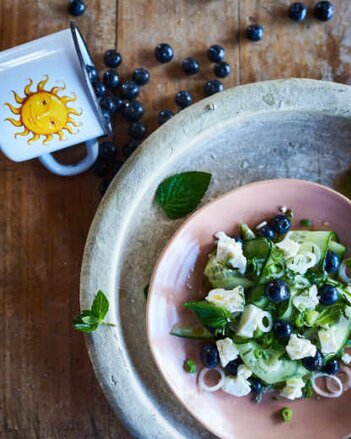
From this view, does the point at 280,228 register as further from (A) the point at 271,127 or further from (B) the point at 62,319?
(B) the point at 62,319

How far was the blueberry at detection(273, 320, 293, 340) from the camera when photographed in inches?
38.9

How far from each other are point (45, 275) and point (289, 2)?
0.70 m

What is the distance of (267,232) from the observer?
3.43 ft

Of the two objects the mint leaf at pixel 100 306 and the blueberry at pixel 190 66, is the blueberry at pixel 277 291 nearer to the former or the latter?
the mint leaf at pixel 100 306

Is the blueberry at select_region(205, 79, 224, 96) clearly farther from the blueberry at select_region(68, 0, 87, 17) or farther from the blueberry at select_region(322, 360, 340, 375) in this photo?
the blueberry at select_region(322, 360, 340, 375)

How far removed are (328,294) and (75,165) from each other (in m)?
0.51

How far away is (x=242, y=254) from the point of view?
1.01m

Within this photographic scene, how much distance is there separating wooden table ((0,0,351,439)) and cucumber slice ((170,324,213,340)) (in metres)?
0.20

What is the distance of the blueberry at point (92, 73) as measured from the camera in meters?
1.03

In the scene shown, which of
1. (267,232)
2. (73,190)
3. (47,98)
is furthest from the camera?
(73,190)

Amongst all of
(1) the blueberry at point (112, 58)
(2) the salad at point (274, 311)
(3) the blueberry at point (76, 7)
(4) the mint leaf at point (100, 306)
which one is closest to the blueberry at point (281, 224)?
(2) the salad at point (274, 311)

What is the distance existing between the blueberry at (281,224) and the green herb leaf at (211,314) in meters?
Result: 0.18

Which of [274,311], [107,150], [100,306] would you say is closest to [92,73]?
[107,150]

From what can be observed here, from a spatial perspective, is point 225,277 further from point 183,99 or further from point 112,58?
point 112,58
